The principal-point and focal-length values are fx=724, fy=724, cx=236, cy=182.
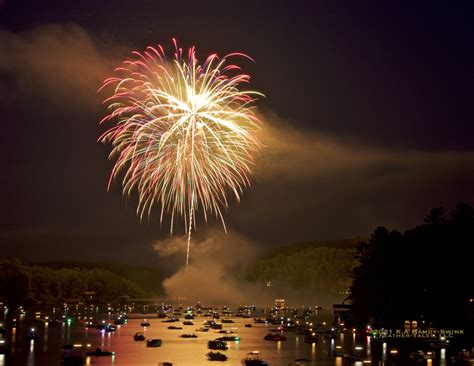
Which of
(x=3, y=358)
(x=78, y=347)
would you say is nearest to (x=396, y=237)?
(x=78, y=347)

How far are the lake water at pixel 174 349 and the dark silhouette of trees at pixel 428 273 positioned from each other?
28.4ft

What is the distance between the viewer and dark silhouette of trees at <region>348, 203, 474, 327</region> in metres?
107

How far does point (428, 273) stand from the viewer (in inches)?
4444

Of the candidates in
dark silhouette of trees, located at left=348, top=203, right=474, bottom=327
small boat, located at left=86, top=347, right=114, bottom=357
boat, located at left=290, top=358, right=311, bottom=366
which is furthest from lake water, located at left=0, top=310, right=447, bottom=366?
dark silhouette of trees, located at left=348, top=203, right=474, bottom=327

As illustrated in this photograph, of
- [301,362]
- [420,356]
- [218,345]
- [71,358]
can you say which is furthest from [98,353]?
[420,356]

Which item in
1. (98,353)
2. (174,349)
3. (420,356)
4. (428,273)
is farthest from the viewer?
(428,273)

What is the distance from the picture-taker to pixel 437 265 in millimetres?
111000

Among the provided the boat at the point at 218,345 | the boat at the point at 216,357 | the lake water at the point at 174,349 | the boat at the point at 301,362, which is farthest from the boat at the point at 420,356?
the boat at the point at 218,345

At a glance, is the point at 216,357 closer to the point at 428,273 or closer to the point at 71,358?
the point at 71,358

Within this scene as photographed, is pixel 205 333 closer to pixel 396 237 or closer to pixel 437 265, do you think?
pixel 396 237

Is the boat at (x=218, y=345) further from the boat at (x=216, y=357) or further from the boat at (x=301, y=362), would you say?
the boat at (x=301, y=362)

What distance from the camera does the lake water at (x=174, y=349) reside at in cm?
8906

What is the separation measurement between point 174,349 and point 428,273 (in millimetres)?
40924

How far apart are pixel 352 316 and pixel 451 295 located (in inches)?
2280
